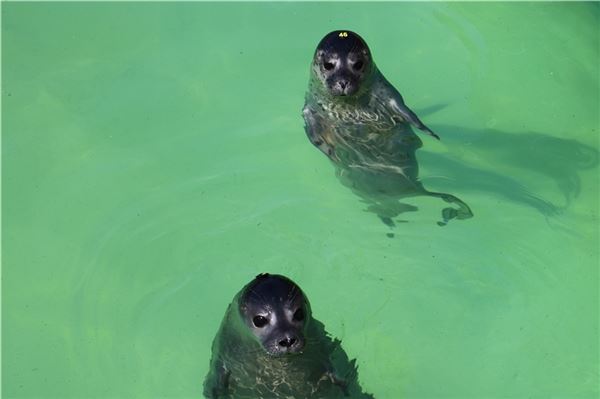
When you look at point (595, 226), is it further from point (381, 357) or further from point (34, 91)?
point (34, 91)

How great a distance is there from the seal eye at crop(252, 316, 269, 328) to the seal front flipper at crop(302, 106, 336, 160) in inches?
67.5

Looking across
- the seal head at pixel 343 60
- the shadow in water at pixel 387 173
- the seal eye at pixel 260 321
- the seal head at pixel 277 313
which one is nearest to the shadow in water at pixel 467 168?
the shadow in water at pixel 387 173

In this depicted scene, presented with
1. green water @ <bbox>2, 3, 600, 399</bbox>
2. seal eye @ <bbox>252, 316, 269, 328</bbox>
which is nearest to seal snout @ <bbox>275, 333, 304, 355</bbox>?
seal eye @ <bbox>252, 316, 269, 328</bbox>

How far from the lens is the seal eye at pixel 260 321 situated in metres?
4.79

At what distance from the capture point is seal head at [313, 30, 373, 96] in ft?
19.3

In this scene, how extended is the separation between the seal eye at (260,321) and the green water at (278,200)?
1162mm

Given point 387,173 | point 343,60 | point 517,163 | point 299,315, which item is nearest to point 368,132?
point 387,173

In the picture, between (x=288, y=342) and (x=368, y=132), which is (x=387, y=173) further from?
(x=288, y=342)

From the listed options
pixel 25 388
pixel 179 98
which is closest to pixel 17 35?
pixel 179 98

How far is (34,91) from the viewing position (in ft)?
24.2

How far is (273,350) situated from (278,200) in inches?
77.8

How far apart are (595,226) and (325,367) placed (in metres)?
2.43

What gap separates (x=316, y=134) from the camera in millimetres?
6266

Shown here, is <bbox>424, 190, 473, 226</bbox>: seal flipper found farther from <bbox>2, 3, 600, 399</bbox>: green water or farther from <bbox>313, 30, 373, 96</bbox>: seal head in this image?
<bbox>313, 30, 373, 96</bbox>: seal head
